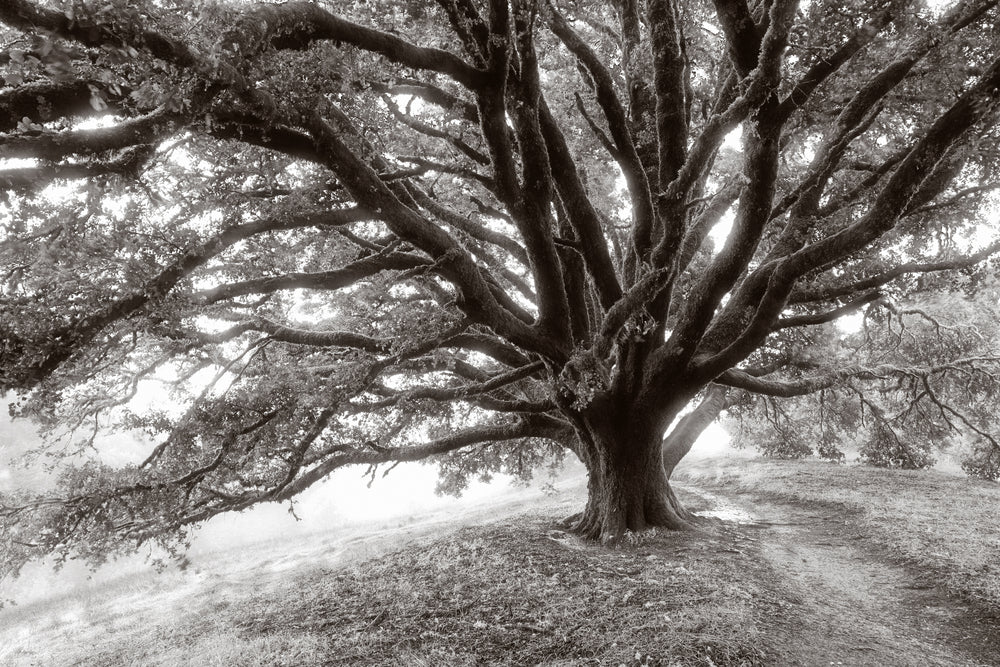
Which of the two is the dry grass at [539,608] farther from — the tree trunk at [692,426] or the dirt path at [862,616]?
the tree trunk at [692,426]

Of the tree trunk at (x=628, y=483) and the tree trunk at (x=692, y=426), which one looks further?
the tree trunk at (x=692, y=426)

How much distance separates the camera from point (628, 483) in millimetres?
8656

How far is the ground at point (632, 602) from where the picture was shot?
4383mm

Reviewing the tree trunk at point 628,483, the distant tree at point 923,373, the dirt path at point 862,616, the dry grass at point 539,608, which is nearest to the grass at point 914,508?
the dirt path at point 862,616

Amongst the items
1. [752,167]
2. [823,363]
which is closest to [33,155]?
[752,167]

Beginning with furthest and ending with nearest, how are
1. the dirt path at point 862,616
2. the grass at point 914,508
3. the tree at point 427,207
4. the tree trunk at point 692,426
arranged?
the tree trunk at point 692,426 → the grass at point 914,508 → the dirt path at point 862,616 → the tree at point 427,207

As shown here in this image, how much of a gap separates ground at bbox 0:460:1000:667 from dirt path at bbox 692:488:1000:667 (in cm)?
2

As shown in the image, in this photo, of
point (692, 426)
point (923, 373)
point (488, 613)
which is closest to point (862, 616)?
point (488, 613)

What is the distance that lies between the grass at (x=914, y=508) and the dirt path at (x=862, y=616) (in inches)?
11.9

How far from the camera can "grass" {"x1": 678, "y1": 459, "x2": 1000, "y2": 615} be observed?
590 cm

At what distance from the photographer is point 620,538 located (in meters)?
8.09

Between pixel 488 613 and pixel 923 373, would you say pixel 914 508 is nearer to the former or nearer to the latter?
pixel 923 373

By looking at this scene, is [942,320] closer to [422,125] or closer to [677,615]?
[677,615]

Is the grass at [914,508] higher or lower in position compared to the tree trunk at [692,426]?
lower
